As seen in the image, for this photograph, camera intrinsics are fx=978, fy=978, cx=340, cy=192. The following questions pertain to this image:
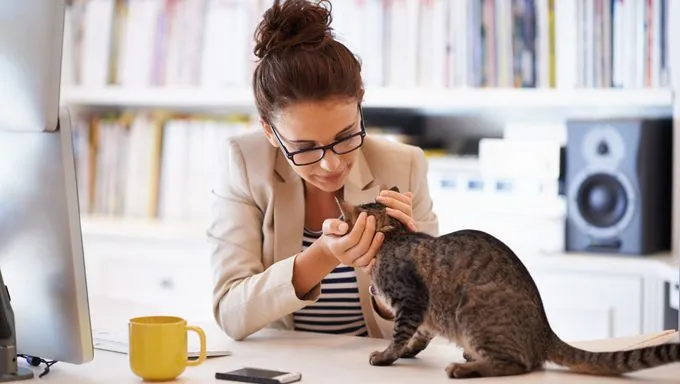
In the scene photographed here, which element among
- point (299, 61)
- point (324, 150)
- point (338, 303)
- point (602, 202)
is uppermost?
point (299, 61)

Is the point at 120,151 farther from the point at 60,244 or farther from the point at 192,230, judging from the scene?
the point at 60,244

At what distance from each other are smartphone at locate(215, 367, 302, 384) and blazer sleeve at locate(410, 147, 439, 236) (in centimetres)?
64

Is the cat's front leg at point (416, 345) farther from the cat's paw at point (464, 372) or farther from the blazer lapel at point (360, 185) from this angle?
the blazer lapel at point (360, 185)

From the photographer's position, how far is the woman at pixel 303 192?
5.40 ft

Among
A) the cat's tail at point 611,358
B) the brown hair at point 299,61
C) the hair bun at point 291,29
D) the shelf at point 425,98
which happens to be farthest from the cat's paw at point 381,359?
the shelf at point 425,98

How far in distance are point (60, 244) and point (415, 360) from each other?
55 cm

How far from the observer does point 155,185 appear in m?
3.35

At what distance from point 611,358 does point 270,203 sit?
2.55 feet

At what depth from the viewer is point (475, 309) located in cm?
136

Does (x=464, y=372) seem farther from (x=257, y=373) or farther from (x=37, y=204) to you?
(x=37, y=204)

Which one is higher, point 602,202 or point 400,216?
point 400,216

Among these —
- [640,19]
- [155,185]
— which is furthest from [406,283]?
[155,185]

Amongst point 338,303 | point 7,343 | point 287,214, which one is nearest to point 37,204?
point 7,343

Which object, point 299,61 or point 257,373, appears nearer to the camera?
point 257,373
